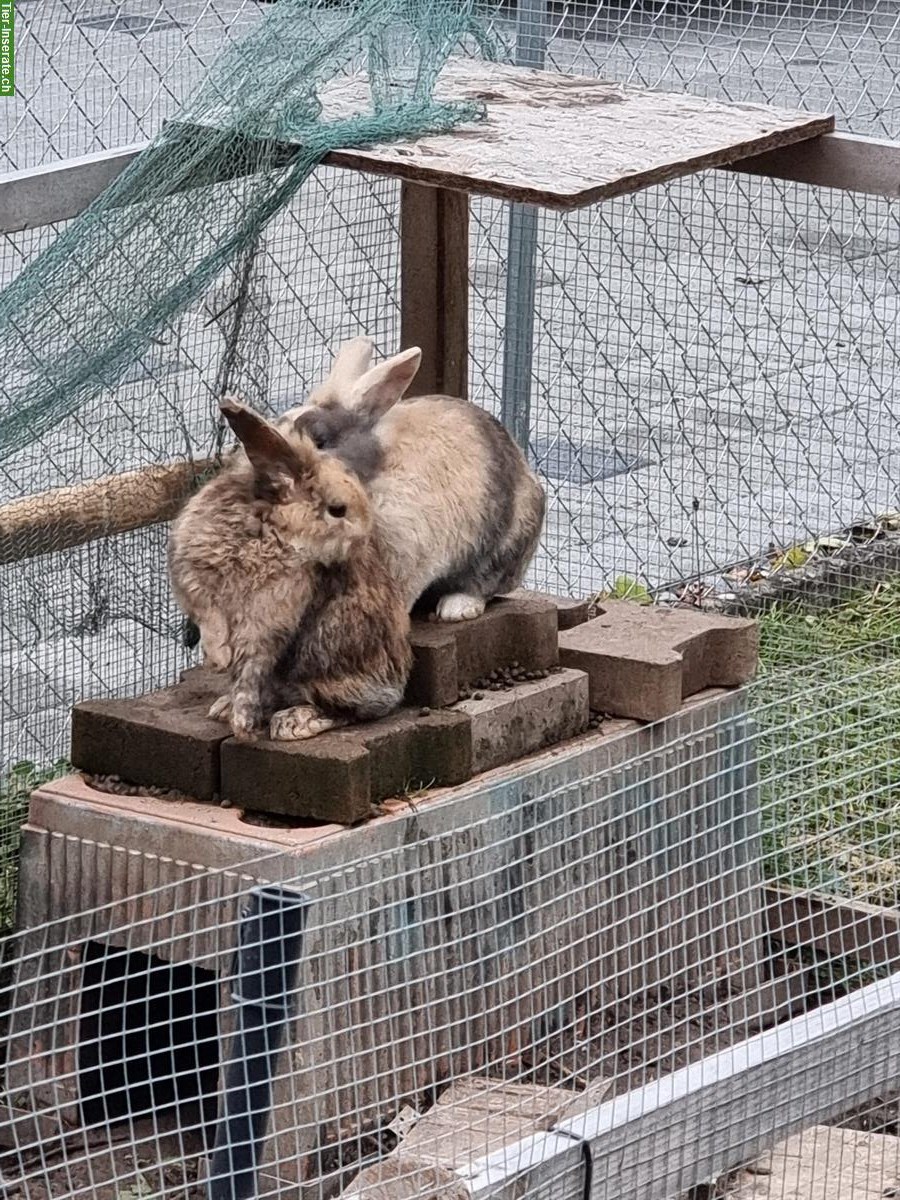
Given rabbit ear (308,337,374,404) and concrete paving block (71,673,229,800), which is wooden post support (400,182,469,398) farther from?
concrete paving block (71,673,229,800)

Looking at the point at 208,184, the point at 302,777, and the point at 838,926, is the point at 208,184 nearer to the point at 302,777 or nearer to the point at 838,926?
the point at 302,777

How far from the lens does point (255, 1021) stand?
9.47ft

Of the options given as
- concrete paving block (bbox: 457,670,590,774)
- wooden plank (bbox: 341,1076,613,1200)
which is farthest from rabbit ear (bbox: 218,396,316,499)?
wooden plank (bbox: 341,1076,613,1200)

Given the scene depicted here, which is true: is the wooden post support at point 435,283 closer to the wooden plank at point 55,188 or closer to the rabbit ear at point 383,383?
the wooden plank at point 55,188

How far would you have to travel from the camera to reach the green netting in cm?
450

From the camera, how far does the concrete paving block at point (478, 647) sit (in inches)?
177

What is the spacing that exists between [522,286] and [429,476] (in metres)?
1.83

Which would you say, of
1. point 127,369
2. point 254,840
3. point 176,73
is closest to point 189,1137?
point 254,840

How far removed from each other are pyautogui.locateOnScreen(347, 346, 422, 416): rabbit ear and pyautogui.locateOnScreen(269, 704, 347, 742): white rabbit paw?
0.71 m

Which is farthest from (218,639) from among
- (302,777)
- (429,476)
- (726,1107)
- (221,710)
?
(726,1107)

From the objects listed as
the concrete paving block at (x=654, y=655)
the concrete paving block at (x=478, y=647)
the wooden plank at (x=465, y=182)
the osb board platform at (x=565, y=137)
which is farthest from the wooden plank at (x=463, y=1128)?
the wooden plank at (x=465, y=182)

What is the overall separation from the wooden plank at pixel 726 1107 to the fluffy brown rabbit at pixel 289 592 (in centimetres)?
155

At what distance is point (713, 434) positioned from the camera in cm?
849

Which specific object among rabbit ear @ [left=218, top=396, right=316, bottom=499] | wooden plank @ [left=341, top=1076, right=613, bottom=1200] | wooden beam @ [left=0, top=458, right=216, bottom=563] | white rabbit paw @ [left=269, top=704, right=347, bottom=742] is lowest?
wooden plank @ [left=341, top=1076, right=613, bottom=1200]
